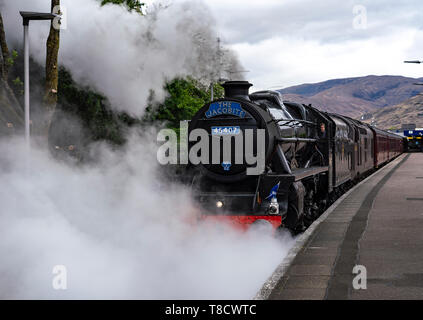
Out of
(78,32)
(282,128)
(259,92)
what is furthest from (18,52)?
(282,128)

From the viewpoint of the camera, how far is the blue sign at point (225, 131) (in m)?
8.18

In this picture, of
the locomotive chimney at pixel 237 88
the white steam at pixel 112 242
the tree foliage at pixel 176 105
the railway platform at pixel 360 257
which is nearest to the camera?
the railway platform at pixel 360 257

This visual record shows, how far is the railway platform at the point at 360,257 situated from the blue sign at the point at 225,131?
2001mm

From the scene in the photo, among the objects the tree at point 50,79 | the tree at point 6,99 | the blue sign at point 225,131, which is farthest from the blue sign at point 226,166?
the tree at point 6,99

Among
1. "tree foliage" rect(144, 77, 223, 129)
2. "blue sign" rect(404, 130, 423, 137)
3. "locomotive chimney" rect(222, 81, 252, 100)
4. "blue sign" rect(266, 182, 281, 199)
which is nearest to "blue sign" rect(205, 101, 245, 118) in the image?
"locomotive chimney" rect(222, 81, 252, 100)

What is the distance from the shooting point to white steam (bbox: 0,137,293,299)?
19.5ft

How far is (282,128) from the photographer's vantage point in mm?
8938

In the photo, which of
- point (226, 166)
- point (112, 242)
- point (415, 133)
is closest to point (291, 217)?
point (226, 166)

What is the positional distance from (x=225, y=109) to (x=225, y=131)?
1.24ft

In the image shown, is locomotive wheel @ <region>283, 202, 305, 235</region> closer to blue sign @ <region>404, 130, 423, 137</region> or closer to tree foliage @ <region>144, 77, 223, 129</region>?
tree foliage @ <region>144, 77, 223, 129</region>

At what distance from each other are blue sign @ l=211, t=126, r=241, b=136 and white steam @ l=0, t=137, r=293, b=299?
1.14 metres

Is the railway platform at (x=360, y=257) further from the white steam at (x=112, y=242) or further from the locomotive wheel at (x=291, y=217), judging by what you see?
the white steam at (x=112, y=242)

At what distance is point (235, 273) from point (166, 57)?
23.0ft
